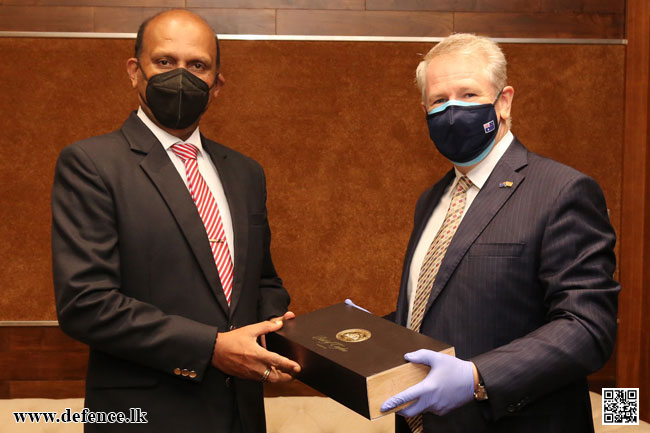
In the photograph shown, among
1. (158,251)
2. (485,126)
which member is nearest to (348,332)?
(158,251)

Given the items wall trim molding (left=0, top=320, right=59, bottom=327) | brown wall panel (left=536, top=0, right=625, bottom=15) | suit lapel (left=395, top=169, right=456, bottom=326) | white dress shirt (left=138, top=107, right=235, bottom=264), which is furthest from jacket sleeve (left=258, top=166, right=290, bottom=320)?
brown wall panel (left=536, top=0, right=625, bottom=15)

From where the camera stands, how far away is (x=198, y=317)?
1.56 metres

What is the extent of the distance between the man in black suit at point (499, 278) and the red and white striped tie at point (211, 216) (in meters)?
0.51

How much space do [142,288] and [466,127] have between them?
942 mm

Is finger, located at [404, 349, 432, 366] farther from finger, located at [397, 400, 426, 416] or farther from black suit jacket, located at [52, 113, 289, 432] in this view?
black suit jacket, located at [52, 113, 289, 432]

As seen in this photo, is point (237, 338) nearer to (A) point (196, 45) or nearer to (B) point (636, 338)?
(A) point (196, 45)

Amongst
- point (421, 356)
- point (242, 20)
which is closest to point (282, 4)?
point (242, 20)

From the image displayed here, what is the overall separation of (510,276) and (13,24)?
2.41 metres

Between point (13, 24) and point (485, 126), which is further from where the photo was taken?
point (13, 24)

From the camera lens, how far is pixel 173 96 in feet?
5.38

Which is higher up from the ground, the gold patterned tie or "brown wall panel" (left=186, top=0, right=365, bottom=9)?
"brown wall panel" (left=186, top=0, right=365, bottom=9)

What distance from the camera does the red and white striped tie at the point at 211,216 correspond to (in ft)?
5.32

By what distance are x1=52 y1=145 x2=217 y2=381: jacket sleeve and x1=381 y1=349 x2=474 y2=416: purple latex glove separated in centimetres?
52

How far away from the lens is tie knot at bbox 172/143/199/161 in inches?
66.3
